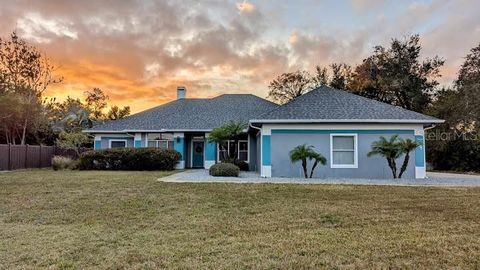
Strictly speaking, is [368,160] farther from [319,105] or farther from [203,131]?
[203,131]

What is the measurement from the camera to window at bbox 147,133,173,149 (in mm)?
25984

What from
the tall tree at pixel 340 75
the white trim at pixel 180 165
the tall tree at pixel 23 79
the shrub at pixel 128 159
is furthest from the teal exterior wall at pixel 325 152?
the tall tree at pixel 23 79

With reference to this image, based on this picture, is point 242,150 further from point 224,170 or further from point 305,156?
point 305,156

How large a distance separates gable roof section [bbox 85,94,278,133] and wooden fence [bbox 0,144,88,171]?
139 inches

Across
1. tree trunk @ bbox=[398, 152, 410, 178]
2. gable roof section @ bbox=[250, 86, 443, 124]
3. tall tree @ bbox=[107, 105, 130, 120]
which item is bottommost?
tree trunk @ bbox=[398, 152, 410, 178]

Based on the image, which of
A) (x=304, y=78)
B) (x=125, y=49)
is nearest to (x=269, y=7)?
(x=125, y=49)

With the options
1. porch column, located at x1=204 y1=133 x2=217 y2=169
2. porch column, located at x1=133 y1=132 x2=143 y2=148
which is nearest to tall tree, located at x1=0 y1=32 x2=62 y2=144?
porch column, located at x1=133 y1=132 x2=143 y2=148

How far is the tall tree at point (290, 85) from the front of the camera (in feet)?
135

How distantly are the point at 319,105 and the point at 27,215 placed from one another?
13.6 meters

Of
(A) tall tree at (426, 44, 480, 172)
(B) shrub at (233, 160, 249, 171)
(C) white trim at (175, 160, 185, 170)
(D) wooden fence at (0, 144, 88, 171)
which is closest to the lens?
(D) wooden fence at (0, 144, 88, 171)

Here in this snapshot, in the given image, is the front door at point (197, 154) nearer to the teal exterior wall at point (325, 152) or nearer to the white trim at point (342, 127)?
the teal exterior wall at point (325, 152)

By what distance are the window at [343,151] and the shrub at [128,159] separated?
33.0 ft

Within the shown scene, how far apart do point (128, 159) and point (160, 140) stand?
4291 mm

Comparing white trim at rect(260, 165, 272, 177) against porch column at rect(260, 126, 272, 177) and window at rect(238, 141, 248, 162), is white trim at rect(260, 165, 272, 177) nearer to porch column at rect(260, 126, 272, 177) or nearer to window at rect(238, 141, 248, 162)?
porch column at rect(260, 126, 272, 177)
